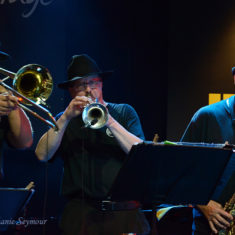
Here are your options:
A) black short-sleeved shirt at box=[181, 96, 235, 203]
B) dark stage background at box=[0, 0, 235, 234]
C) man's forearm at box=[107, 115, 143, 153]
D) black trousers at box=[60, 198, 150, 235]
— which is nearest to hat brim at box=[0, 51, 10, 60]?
man's forearm at box=[107, 115, 143, 153]

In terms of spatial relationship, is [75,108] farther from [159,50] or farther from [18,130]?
[159,50]

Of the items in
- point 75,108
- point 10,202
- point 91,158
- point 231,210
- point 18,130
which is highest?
point 75,108

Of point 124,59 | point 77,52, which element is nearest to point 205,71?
point 124,59

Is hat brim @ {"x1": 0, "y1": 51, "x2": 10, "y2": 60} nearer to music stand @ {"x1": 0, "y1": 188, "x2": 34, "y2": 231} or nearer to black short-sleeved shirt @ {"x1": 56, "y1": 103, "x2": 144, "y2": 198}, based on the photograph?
black short-sleeved shirt @ {"x1": 56, "y1": 103, "x2": 144, "y2": 198}

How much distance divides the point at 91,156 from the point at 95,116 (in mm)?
315

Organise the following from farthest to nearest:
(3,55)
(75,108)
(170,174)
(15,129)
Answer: (75,108), (3,55), (15,129), (170,174)

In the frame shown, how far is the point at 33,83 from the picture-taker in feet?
11.4

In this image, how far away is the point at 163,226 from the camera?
4395 millimetres

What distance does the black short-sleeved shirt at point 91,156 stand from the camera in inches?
138

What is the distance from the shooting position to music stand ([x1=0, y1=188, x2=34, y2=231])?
2.85m

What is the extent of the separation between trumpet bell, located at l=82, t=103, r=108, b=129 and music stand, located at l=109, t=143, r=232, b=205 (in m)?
0.81

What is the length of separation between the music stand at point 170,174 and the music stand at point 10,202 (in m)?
0.56

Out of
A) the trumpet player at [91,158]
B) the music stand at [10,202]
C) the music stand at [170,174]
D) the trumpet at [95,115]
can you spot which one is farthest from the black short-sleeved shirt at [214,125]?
the music stand at [10,202]

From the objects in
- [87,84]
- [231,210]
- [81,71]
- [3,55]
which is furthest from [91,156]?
[231,210]
